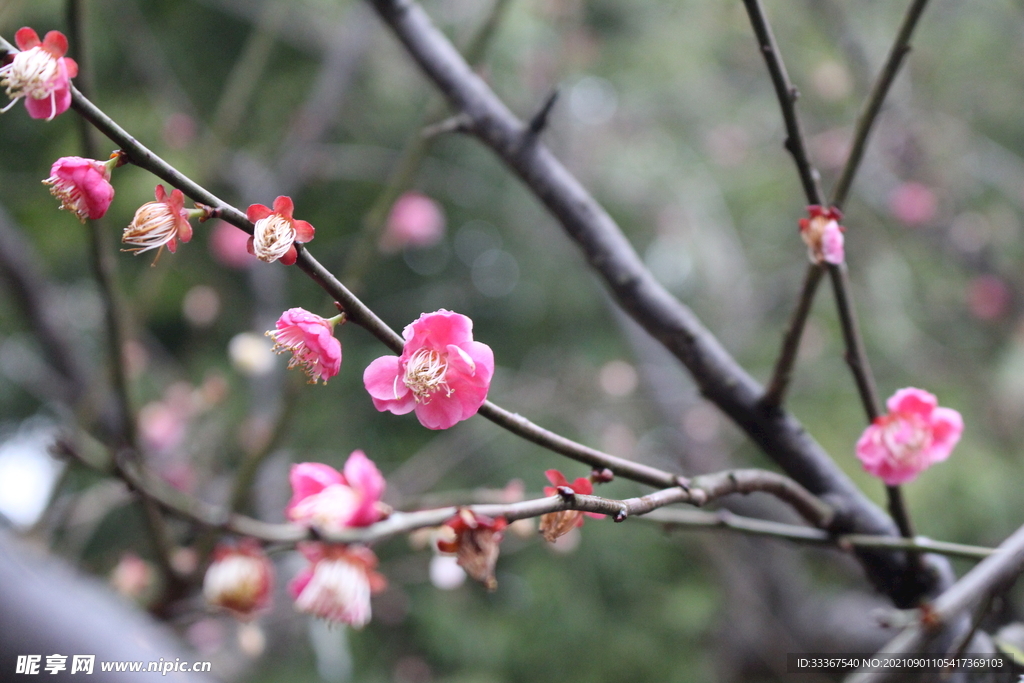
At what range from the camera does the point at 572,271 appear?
127 inches

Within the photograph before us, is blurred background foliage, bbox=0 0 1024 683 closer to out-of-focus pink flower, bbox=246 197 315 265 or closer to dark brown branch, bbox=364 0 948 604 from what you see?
dark brown branch, bbox=364 0 948 604

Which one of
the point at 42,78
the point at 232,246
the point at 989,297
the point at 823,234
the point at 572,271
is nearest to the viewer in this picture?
the point at 42,78

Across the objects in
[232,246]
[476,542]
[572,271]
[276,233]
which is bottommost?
[476,542]

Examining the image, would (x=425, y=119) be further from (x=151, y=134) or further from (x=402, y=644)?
(x=402, y=644)

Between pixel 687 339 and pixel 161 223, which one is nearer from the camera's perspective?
pixel 161 223

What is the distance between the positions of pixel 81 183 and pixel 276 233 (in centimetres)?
11

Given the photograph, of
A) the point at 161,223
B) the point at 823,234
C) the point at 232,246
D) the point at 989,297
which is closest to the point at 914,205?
the point at 989,297

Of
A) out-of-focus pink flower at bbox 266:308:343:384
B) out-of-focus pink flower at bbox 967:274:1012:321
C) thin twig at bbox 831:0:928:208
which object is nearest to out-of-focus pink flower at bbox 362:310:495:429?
out-of-focus pink flower at bbox 266:308:343:384

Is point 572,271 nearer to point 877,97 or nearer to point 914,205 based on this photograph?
point 914,205

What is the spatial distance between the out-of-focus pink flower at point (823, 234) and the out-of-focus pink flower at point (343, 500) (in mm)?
348

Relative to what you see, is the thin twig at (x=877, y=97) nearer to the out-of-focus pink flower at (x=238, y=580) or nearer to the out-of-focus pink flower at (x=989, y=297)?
the out-of-focus pink flower at (x=238, y=580)

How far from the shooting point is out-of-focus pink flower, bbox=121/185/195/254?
339mm

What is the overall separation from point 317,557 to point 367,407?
2324mm

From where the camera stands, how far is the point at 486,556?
1.10ft
